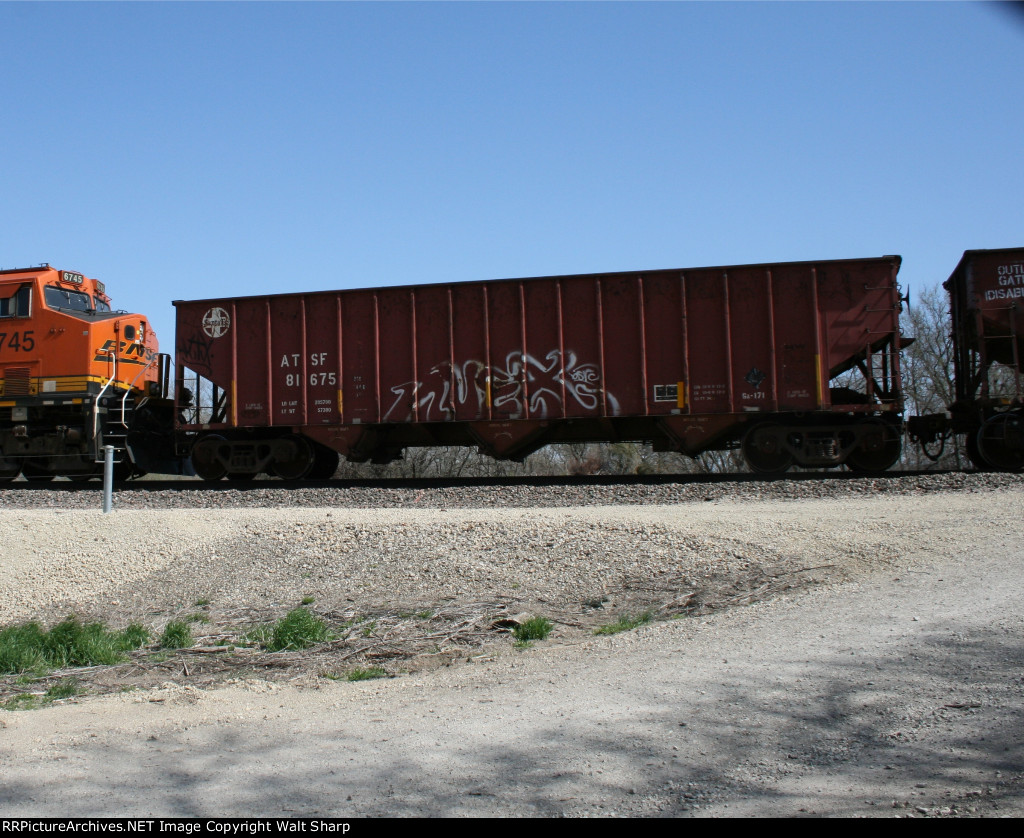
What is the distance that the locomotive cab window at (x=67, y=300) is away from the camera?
16.4m

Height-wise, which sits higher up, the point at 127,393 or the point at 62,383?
the point at 62,383

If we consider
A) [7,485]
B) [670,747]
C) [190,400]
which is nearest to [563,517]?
[670,747]

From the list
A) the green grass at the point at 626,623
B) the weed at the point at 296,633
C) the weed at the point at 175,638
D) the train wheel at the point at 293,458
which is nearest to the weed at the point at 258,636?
the weed at the point at 296,633

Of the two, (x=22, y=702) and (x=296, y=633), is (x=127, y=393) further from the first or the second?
(x=22, y=702)

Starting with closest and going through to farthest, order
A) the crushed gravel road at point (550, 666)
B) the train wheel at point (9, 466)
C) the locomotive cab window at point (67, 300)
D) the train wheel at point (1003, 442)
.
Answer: the crushed gravel road at point (550, 666)
the train wheel at point (1003, 442)
the train wheel at point (9, 466)
the locomotive cab window at point (67, 300)

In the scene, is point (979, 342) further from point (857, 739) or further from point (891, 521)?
point (857, 739)

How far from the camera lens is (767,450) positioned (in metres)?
14.1

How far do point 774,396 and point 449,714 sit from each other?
35.5 feet

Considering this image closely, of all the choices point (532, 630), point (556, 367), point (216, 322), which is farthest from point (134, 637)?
point (216, 322)

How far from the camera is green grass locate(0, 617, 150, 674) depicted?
240 inches

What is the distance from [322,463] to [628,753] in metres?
13.4

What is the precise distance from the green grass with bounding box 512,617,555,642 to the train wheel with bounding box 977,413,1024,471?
1044 centimetres

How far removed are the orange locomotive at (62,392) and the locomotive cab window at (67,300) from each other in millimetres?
20

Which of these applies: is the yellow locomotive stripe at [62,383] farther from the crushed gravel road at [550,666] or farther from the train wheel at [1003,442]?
the train wheel at [1003,442]
